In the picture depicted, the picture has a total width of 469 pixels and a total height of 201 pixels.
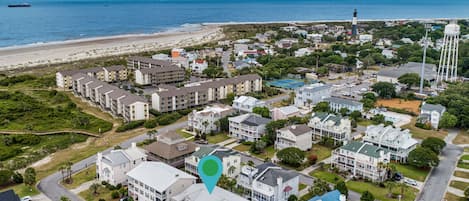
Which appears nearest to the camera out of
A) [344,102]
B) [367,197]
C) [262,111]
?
[367,197]

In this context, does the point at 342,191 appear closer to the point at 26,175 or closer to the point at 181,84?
the point at 26,175

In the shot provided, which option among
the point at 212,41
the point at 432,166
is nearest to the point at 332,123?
the point at 432,166

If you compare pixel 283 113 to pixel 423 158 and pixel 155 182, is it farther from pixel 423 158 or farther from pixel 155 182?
pixel 155 182

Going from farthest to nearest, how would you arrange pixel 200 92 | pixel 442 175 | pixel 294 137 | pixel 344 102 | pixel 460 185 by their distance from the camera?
pixel 200 92, pixel 344 102, pixel 294 137, pixel 442 175, pixel 460 185

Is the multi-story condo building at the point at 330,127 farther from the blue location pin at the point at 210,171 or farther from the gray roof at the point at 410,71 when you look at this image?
the gray roof at the point at 410,71

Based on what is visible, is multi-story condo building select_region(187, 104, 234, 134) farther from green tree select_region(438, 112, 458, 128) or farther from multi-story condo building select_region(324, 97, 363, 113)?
green tree select_region(438, 112, 458, 128)

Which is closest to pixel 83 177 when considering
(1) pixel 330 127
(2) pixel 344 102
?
(1) pixel 330 127

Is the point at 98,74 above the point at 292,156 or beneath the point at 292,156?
above
